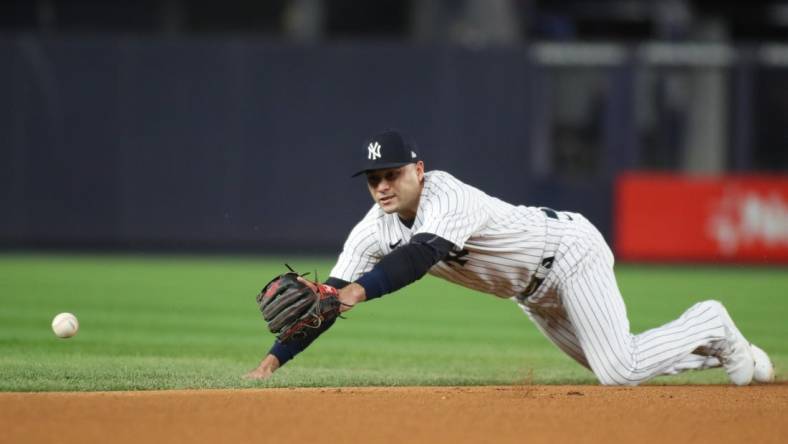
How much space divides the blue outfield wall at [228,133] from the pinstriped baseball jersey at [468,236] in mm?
11212

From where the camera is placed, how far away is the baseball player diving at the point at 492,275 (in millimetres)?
5414

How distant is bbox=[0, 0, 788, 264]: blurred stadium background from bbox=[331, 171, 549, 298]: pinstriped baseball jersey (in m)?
11.2

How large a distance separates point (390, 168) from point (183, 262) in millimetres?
11375

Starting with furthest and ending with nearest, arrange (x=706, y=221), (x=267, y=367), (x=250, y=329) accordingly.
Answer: (x=706, y=221), (x=250, y=329), (x=267, y=367)

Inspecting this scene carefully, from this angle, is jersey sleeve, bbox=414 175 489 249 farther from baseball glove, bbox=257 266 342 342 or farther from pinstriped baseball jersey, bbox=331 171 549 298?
baseball glove, bbox=257 266 342 342

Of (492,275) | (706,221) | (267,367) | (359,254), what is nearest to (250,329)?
(267,367)

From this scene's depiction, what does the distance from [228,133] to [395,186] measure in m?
12.0

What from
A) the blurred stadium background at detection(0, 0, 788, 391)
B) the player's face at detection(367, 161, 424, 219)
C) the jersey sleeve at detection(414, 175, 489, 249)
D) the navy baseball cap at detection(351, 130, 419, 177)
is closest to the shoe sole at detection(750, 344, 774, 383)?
the jersey sleeve at detection(414, 175, 489, 249)

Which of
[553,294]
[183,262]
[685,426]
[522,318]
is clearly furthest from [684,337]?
[183,262]

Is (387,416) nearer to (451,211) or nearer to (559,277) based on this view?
(451,211)

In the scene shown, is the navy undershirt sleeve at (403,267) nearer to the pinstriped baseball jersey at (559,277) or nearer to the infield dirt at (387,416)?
the pinstriped baseball jersey at (559,277)

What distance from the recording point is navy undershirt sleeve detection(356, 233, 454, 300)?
5312mm

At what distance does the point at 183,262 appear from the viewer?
16500 millimetres

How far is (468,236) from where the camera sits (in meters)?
5.52
